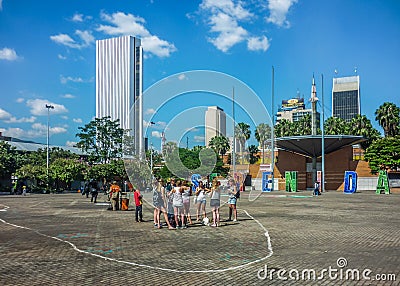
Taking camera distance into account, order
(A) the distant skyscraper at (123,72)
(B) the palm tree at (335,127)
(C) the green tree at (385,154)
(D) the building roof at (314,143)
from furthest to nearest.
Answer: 1. (B) the palm tree at (335,127)
2. (C) the green tree at (385,154)
3. (D) the building roof at (314,143)
4. (A) the distant skyscraper at (123,72)

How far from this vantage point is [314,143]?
55500 millimetres

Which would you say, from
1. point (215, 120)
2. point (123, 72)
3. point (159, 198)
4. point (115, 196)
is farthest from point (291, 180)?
point (159, 198)

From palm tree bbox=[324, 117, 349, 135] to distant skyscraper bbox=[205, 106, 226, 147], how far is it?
59.7 m

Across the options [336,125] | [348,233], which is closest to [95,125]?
[336,125]

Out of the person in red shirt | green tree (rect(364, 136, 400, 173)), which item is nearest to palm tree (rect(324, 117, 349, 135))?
green tree (rect(364, 136, 400, 173))

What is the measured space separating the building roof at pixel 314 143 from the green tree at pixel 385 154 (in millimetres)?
2677

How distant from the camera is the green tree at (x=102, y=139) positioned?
62750mm

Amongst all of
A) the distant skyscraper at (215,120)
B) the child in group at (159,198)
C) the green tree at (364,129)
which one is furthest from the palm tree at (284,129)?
the child in group at (159,198)

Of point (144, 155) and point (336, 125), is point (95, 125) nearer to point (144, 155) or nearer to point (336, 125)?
point (144, 155)

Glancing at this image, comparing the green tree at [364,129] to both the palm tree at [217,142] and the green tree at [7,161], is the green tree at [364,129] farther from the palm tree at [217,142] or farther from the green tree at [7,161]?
the green tree at [7,161]

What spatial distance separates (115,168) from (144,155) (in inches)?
1085

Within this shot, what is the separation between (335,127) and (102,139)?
41522 millimetres

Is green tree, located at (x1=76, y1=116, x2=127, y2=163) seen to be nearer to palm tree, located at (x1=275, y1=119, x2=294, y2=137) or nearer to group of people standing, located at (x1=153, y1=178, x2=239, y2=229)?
palm tree, located at (x1=275, y1=119, x2=294, y2=137)

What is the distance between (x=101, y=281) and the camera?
24.6 feet
